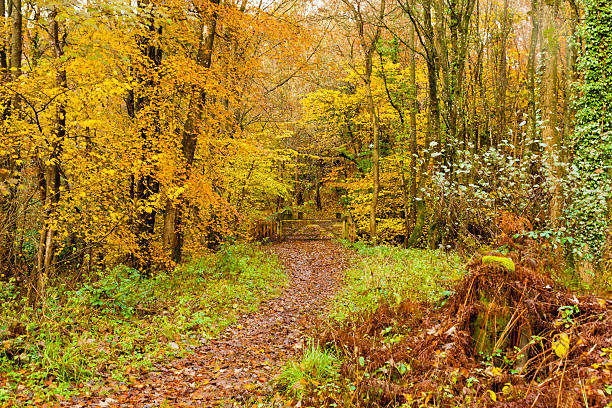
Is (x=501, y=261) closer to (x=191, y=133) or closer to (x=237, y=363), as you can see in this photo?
(x=237, y=363)

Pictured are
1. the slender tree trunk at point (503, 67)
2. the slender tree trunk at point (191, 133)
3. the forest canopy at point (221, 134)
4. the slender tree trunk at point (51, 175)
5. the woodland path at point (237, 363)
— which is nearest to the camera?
the woodland path at point (237, 363)

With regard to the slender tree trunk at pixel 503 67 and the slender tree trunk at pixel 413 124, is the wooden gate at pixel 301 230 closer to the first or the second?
the slender tree trunk at pixel 413 124

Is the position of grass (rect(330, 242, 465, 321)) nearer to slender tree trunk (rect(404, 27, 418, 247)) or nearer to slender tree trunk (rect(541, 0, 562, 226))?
slender tree trunk (rect(541, 0, 562, 226))

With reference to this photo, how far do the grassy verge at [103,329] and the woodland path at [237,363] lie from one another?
0.26 meters

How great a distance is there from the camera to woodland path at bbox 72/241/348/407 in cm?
466

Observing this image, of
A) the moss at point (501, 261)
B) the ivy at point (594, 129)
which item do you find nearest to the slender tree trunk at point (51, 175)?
the moss at point (501, 261)

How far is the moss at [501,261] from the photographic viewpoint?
493 cm

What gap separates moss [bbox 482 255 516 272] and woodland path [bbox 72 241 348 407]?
302cm

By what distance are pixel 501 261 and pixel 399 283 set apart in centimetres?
336

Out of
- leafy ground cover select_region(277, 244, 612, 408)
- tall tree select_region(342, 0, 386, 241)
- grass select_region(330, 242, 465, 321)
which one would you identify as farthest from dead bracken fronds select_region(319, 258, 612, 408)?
tall tree select_region(342, 0, 386, 241)

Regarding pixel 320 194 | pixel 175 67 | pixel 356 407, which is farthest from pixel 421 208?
pixel 320 194

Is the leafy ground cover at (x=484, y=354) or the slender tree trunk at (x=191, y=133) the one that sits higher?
the slender tree trunk at (x=191, y=133)

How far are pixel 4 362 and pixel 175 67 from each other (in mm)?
7836

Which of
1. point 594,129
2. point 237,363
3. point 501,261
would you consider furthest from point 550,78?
point 237,363
